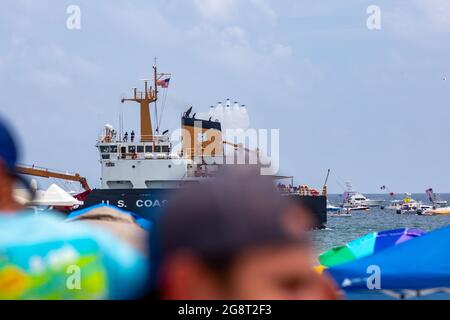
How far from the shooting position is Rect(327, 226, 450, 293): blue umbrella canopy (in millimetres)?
4484

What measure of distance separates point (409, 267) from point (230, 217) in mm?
3113

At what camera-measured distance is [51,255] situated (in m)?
2.39

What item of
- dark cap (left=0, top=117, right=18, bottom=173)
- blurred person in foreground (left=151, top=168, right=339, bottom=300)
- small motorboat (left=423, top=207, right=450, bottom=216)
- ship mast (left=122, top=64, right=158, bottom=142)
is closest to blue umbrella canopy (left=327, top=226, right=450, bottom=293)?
dark cap (left=0, top=117, right=18, bottom=173)

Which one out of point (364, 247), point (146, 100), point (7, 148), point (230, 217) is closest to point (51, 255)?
point (7, 148)

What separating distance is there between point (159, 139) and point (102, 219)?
41.1 metres

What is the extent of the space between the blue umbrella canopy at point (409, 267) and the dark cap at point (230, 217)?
2.97m

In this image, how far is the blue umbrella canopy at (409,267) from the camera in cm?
448

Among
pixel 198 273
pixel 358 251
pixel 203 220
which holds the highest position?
pixel 203 220

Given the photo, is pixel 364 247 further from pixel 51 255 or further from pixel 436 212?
pixel 436 212

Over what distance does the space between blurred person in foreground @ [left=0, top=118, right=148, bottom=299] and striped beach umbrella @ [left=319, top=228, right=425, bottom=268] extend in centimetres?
302
